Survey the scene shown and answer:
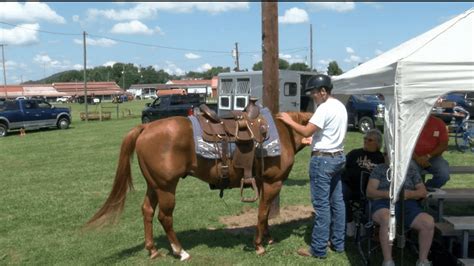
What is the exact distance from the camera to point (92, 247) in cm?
534

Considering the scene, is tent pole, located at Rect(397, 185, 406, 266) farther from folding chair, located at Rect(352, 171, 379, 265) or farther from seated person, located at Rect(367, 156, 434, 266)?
folding chair, located at Rect(352, 171, 379, 265)

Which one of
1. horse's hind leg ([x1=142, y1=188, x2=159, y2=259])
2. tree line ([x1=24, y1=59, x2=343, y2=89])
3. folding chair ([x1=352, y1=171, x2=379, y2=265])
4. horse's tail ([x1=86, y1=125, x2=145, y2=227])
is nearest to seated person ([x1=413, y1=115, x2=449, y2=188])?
folding chair ([x1=352, y1=171, x2=379, y2=265])

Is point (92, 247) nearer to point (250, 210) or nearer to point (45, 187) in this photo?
point (250, 210)

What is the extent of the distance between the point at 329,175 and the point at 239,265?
52.1 inches

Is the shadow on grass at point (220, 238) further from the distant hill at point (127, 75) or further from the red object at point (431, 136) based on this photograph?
the distant hill at point (127, 75)

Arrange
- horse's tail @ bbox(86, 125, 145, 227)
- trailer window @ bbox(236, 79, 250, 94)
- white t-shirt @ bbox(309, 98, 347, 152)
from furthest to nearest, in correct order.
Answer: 1. trailer window @ bbox(236, 79, 250, 94)
2. horse's tail @ bbox(86, 125, 145, 227)
3. white t-shirt @ bbox(309, 98, 347, 152)

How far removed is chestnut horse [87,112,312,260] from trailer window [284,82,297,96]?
43.9 ft

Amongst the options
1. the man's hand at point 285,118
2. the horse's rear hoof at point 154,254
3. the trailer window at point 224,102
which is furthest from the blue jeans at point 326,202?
the trailer window at point 224,102

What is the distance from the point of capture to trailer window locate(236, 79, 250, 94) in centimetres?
1898

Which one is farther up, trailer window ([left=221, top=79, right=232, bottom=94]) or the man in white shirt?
trailer window ([left=221, top=79, right=232, bottom=94])

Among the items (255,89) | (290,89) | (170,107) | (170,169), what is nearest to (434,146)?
(170,169)

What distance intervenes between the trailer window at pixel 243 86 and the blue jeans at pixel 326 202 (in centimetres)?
1432

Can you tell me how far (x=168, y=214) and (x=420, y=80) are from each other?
280cm

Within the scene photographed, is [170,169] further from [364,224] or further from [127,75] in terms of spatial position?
[127,75]
